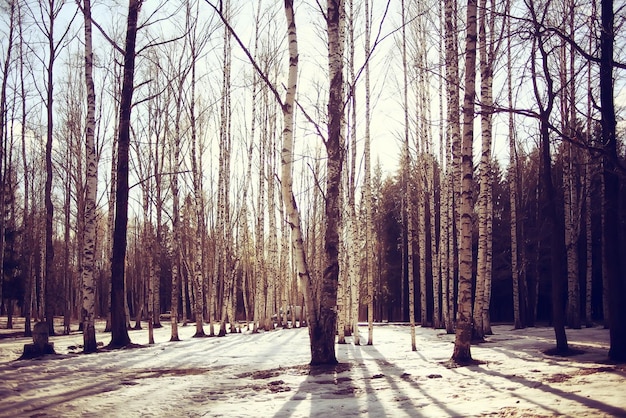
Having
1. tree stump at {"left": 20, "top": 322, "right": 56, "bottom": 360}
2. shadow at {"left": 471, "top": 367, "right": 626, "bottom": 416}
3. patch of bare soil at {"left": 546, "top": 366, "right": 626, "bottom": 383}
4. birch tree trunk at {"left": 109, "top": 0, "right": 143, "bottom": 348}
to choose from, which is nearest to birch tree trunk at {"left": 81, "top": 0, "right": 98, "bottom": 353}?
birch tree trunk at {"left": 109, "top": 0, "right": 143, "bottom": 348}

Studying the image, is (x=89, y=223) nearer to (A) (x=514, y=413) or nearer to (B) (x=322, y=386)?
(B) (x=322, y=386)

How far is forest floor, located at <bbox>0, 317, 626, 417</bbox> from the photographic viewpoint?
4715 mm

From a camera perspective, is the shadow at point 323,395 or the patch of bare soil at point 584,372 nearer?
the shadow at point 323,395

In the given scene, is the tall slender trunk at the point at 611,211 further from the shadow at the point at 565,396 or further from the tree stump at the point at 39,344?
the tree stump at the point at 39,344

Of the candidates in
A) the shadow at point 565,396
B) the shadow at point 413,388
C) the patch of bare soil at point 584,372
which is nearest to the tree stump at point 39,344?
the shadow at point 413,388

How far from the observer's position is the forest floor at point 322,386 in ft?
15.5

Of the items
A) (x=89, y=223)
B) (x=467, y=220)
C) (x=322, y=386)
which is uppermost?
(x=89, y=223)

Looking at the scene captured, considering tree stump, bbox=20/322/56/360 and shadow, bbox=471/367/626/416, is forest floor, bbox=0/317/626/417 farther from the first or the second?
tree stump, bbox=20/322/56/360

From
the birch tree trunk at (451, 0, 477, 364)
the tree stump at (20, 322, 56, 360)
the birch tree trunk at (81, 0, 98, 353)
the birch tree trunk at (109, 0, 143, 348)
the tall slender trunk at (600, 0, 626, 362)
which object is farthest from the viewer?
the birch tree trunk at (109, 0, 143, 348)

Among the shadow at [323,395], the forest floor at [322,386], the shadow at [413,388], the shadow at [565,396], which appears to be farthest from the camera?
the shadow at [323,395]

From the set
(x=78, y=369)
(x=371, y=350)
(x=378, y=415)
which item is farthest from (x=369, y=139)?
(x=378, y=415)

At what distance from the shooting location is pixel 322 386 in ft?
20.7

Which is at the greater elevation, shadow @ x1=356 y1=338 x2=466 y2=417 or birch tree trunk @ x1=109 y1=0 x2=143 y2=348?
birch tree trunk @ x1=109 y1=0 x2=143 y2=348

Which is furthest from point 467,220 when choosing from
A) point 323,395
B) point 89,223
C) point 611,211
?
point 89,223
